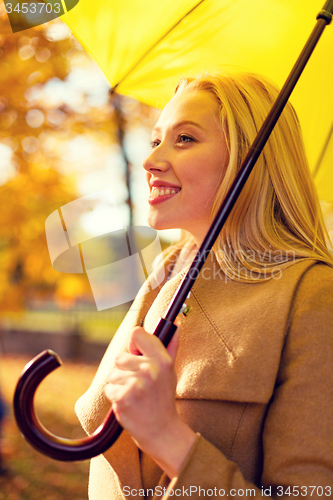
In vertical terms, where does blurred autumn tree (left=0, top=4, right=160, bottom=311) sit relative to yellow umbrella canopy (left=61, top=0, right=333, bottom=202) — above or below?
below

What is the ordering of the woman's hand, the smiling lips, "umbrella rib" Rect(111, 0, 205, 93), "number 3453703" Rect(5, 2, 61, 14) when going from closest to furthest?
the woman's hand < the smiling lips < "umbrella rib" Rect(111, 0, 205, 93) < "number 3453703" Rect(5, 2, 61, 14)

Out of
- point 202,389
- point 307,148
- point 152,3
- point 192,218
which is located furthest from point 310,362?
point 152,3

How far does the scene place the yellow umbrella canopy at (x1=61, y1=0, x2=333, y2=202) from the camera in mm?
1417

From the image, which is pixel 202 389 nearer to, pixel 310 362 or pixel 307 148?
pixel 310 362

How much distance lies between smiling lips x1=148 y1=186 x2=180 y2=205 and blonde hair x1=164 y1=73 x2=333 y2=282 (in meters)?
0.16

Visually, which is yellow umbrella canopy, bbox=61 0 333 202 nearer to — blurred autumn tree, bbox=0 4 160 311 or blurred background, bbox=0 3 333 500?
blurred background, bbox=0 3 333 500

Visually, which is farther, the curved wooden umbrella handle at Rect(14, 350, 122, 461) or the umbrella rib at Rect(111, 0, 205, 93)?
the umbrella rib at Rect(111, 0, 205, 93)

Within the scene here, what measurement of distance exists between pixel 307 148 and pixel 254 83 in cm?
34

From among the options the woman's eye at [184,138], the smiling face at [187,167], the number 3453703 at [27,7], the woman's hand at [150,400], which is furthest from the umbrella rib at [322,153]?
the number 3453703 at [27,7]

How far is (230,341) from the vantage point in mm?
1168

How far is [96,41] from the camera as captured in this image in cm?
164
